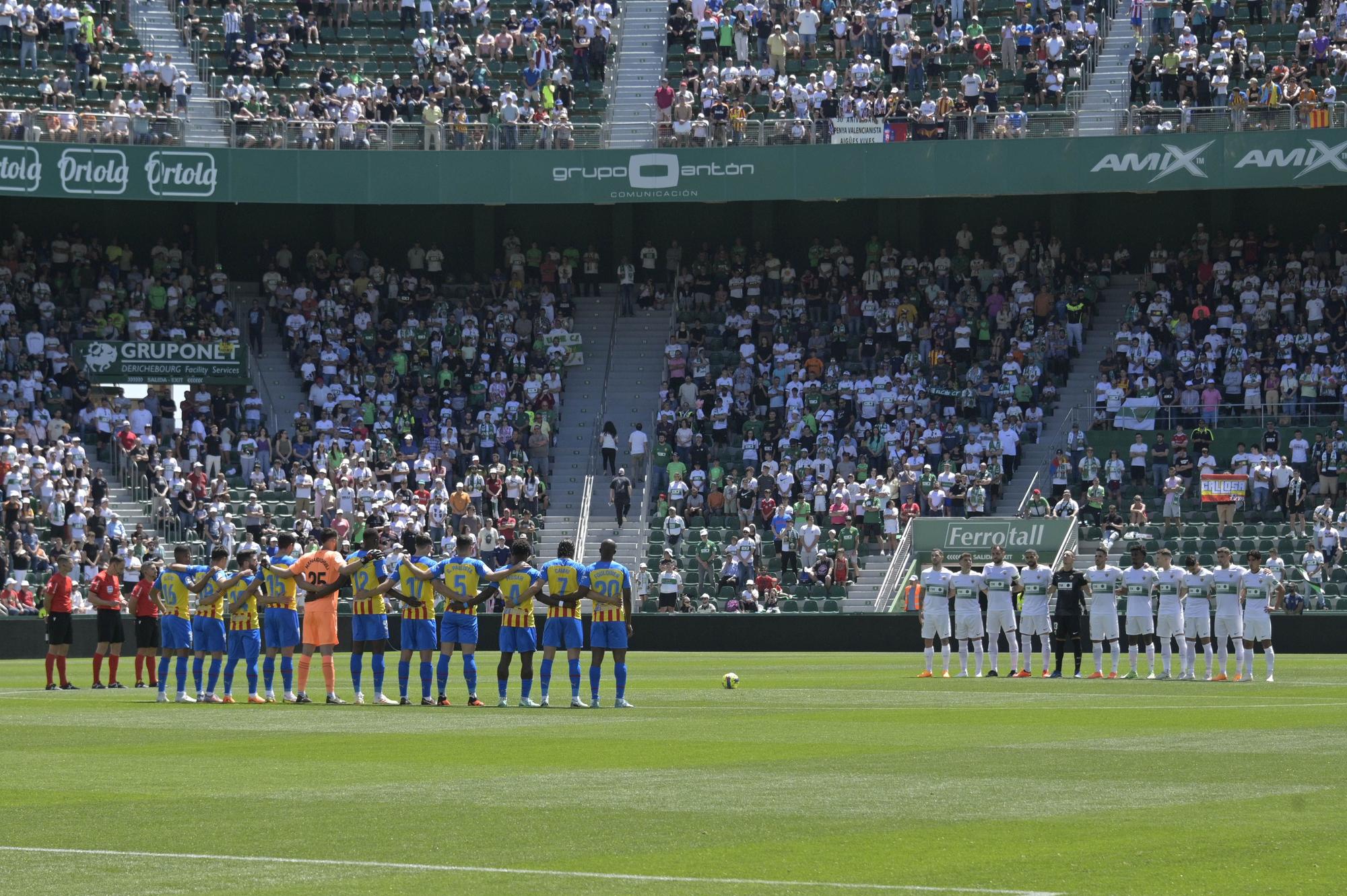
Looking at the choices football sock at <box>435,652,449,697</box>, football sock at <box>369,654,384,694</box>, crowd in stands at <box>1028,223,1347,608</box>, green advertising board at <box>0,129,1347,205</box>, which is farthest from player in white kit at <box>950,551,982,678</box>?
green advertising board at <box>0,129,1347,205</box>

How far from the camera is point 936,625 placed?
91.4ft

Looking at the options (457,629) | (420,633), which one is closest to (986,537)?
(457,629)

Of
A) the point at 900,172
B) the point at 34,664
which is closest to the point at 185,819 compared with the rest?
the point at 34,664

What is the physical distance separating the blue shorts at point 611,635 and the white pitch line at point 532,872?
411 inches

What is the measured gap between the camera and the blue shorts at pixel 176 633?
2422cm

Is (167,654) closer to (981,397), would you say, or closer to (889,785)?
(889,785)

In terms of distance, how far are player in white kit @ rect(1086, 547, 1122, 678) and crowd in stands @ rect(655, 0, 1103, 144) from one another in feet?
65.1

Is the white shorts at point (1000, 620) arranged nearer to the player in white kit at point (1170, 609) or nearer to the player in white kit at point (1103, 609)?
the player in white kit at point (1103, 609)

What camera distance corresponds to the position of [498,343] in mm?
49125

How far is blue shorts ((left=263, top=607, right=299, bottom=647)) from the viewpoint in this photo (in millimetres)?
22375

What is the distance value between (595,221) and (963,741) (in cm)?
3723

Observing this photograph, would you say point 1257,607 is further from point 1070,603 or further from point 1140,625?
point 1070,603

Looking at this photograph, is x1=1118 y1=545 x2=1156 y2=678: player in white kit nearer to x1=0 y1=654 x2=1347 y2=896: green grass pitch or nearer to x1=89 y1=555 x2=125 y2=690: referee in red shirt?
x1=0 y1=654 x2=1347 y2=896: green grass pitch

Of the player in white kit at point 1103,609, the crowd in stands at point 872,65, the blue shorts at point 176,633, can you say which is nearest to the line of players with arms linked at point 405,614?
the blue shorts at point 176,633
